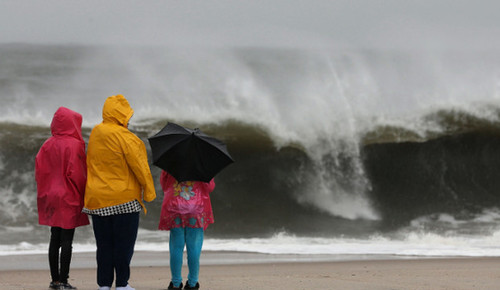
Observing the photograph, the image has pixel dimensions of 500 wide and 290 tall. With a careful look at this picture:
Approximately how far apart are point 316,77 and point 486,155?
399 cm

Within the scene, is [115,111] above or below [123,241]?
above

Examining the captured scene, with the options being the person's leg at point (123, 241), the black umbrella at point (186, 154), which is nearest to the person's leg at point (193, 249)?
the black umbrella at point (186, 154)

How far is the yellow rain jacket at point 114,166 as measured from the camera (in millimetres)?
3965

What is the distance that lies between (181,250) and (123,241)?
→ 0.51m

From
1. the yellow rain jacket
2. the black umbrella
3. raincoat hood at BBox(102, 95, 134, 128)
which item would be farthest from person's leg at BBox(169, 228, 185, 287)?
raincoat hood at BBox(102, 95, 134, 128)

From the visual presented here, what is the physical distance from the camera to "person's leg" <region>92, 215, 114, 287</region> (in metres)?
4.05

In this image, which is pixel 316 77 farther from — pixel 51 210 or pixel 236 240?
pixel 51 210

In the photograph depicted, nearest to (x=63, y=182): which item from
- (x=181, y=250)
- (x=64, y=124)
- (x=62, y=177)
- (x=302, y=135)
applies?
(x=62, y=177)

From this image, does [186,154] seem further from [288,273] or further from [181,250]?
[288,273]

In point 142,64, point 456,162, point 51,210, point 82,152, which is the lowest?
point 51,210

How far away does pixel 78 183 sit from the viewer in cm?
420

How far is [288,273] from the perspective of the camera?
596 centimetres

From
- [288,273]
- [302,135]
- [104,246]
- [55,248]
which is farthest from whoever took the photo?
[302,135]

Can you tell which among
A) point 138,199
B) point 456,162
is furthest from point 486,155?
point 138,199
